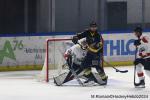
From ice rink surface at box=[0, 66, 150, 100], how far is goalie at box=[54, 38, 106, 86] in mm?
272

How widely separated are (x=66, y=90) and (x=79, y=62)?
1038 mm

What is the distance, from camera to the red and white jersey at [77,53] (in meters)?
12.8

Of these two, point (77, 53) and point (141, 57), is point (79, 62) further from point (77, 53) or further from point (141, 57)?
point (141, 57)

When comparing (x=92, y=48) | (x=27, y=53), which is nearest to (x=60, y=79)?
(x=92, y=48)

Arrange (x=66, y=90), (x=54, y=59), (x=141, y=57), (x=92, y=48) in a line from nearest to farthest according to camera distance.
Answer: (x=141, y=57) < (x=66, y=90) < (x=92, y=48) < (x=54, y=59)

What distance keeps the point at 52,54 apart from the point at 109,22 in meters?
9.01

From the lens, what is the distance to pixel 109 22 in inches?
890

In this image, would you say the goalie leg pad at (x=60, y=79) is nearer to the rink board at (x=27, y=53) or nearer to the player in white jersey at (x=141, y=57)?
the player in white jersey at (x=141, y=57)

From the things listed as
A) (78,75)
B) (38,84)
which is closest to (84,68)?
(78,75)

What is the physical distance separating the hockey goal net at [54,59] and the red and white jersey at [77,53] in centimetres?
58

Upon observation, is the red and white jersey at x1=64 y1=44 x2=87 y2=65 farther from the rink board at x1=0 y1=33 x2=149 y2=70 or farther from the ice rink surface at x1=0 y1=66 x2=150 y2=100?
the rink board at x1=0 y1=33 x2=149 y2=70

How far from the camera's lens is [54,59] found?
13.7 meters

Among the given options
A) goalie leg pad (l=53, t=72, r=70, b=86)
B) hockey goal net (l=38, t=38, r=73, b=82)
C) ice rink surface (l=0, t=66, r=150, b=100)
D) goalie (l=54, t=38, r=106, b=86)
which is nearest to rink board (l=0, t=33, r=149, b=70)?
ice rink surface (l=0, t=66, r=150, b=100)

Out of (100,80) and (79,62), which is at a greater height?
(79,62)
